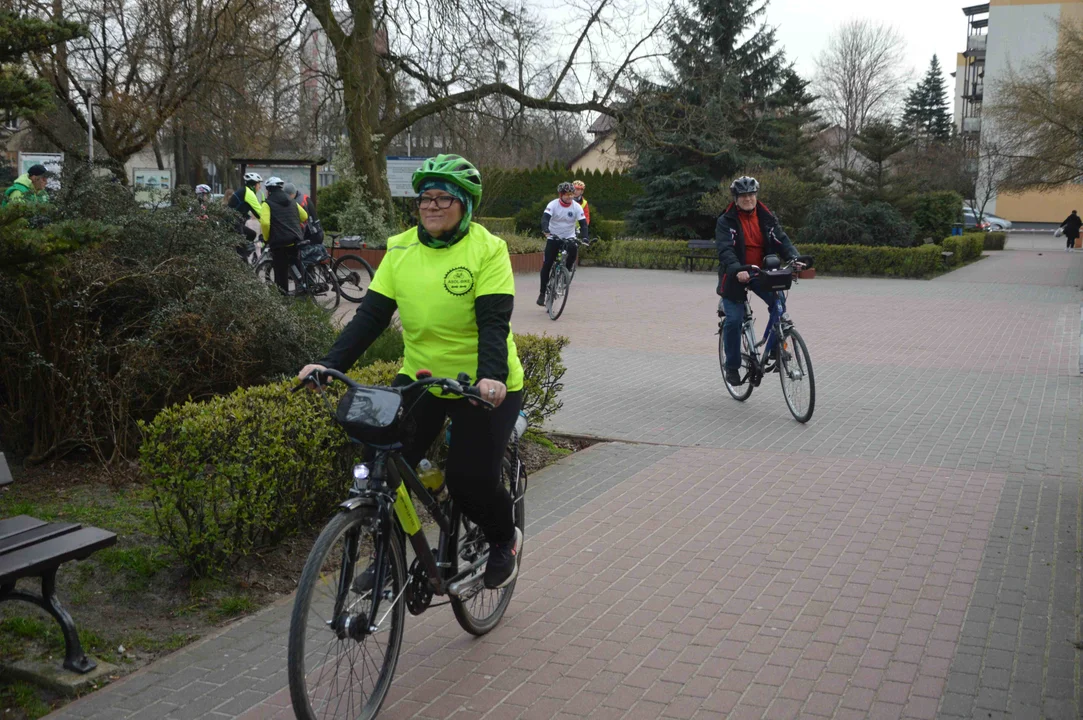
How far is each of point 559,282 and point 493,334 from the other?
12.5 metres

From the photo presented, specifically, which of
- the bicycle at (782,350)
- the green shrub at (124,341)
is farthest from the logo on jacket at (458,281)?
the bicycle at (782,350)

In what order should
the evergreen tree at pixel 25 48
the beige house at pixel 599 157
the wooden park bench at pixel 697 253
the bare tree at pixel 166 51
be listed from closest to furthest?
the evergreen tree at pixel 25 48 → the bare tree at pixel 166 51 → the wooden park bench at pixel 697 253 → the beige house at pixel 599 157

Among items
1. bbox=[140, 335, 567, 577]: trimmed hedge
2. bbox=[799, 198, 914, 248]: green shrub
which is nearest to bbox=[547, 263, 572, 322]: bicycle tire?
bbox=[140, 335, 567, 577]: trimmed hedge

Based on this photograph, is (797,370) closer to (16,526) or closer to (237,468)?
(237,468)

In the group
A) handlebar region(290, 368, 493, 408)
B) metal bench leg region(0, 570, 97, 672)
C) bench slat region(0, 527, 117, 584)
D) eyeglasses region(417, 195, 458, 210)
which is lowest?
metal bench leg region(0, 570, 97, 672)

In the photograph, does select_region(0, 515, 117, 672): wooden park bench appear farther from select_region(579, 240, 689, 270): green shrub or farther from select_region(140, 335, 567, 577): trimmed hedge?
select_region(579, 240, 689, 270): green shrub

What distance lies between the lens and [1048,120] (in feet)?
111

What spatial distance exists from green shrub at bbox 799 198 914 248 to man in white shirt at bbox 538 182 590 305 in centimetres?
1360

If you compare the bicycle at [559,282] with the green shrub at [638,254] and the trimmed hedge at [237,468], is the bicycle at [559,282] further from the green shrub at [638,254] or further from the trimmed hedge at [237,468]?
the green shrub at [638,254]

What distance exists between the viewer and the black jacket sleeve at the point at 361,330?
3816mm

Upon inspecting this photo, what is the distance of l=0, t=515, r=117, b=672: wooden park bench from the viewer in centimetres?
387

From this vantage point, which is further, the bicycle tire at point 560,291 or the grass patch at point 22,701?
the bicycle tire at point 560,291

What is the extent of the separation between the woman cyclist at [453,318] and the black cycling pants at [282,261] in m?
11.6

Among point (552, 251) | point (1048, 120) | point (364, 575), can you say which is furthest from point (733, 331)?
point (1048, 120)
